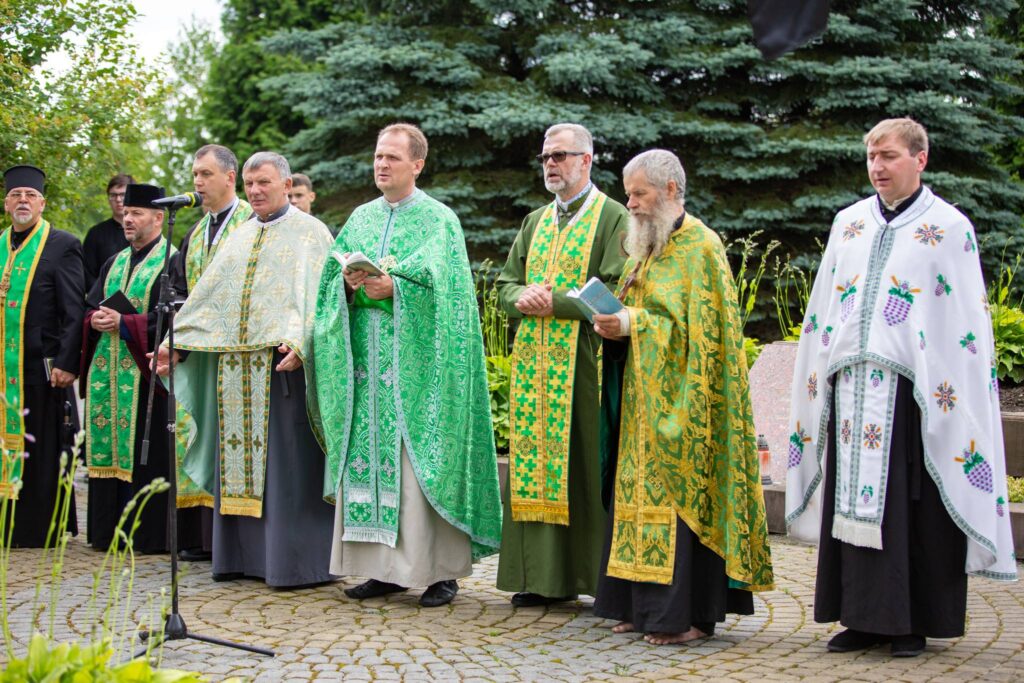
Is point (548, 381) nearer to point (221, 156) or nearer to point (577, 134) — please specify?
point (577, 134)

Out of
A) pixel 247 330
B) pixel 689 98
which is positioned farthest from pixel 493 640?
pixel 689 98

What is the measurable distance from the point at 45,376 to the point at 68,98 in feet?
11.0

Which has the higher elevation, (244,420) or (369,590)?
(244,420)

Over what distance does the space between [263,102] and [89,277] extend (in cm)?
1484

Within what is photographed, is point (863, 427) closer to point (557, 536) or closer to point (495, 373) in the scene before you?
point (557, 536)

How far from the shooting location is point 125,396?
8258mm

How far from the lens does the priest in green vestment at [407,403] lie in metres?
6.65

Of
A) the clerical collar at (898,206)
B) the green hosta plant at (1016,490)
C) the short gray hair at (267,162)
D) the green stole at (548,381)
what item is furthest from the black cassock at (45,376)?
the green hosta plant at (1016,490)

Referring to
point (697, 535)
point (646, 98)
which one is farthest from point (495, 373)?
point (646, 98)

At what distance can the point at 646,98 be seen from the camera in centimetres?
1484

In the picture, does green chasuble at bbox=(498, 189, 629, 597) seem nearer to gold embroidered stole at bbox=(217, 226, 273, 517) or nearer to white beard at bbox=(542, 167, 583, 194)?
white beard at bbox=(542, 167, 583, 194)

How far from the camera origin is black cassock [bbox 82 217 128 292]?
33.3 feet

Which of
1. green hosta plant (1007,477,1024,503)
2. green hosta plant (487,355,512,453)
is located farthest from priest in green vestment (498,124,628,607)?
green hosta plant (1007,477,1024,503)

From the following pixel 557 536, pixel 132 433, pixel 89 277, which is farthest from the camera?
pixel 89 277
